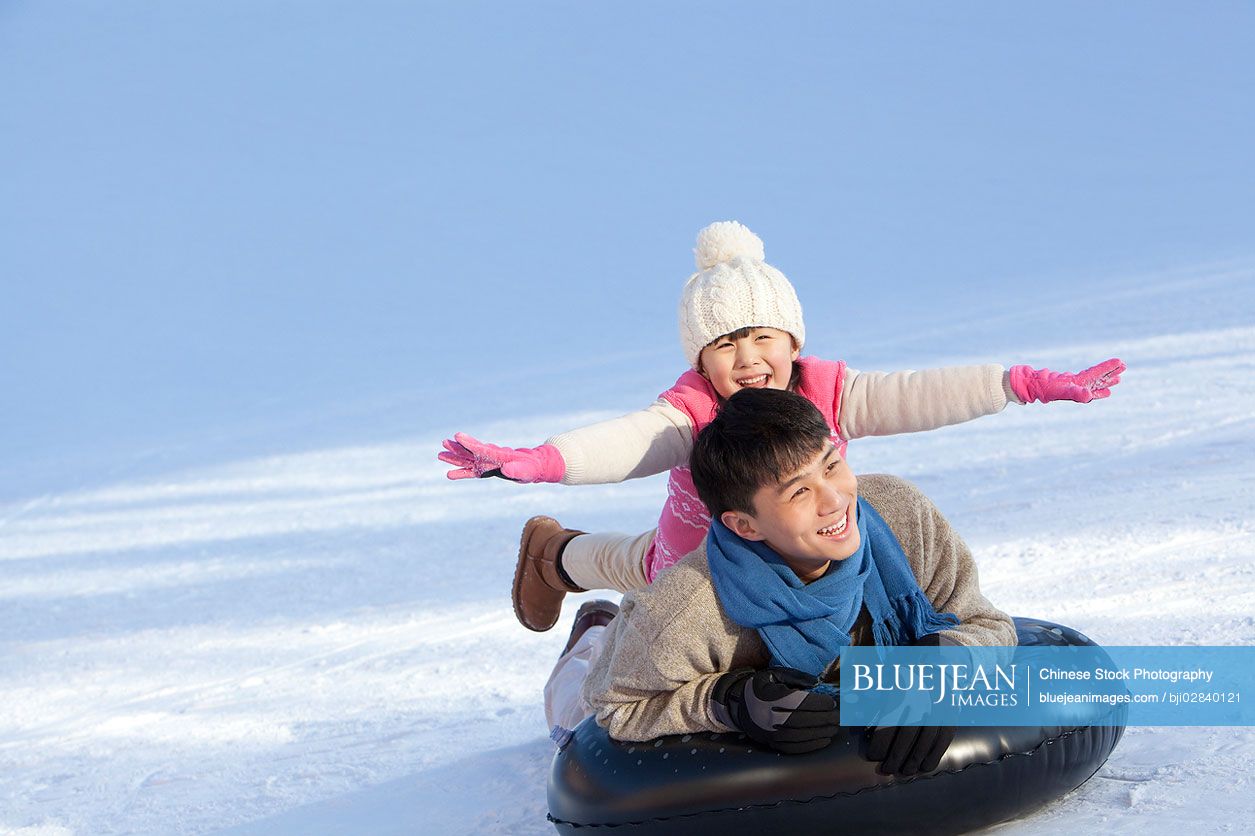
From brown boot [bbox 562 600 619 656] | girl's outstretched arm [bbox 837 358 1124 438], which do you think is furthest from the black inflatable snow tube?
brown boot [bbox 562 600 619 656]

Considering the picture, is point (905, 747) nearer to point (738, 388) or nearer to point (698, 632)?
point (698, 632)

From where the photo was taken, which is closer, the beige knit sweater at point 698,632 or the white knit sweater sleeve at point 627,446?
the beige knit sweater at point 698,632

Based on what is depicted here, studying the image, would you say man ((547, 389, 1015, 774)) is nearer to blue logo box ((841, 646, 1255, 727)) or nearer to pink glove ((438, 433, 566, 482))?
blue logo box ((841, 646, 1255, 727))

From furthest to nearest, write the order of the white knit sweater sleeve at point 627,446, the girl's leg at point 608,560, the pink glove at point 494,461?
the girl's leg at point 608,560 → the white knit sweater sleeve at point 627,446 → the pink glove at point 494,461

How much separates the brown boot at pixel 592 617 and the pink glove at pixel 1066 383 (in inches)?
39.5

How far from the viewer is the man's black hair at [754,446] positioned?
86.0 inches

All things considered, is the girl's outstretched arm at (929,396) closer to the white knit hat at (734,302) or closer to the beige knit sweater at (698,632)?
the white knit hat at (734,302)

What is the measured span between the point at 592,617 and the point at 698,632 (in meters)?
1.09

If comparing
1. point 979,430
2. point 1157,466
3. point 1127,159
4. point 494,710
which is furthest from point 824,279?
point 494,710

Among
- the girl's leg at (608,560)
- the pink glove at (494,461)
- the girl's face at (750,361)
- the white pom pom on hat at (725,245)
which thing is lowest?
the girl's leg at (608,560)

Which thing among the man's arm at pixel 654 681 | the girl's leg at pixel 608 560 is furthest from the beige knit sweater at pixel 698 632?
the girl's leg at pixel 608 560

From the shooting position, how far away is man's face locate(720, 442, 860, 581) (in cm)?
216

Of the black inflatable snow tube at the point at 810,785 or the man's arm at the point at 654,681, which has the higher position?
the man's arm at the point at 654,681

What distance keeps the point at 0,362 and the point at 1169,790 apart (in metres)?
12.3
